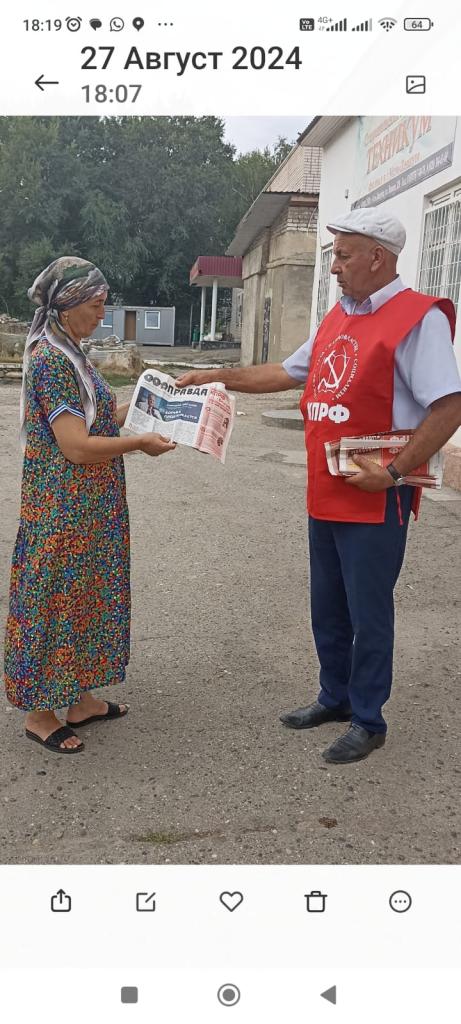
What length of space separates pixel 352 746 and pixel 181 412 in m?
1.36

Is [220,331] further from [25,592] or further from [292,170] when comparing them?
[25,592]

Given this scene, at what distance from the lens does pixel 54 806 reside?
2732 millimetres

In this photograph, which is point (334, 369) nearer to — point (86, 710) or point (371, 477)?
point (371, 477)

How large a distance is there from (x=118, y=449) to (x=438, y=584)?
297 centimetres

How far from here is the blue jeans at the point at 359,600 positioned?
9.43ft

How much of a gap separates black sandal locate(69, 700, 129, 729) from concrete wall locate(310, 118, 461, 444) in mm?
5516

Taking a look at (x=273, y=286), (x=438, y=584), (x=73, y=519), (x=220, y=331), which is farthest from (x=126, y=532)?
(x=220, y=331)

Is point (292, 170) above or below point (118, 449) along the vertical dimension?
above

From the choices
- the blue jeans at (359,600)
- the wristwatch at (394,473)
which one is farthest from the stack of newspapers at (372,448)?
the blue jeans at (359,600)

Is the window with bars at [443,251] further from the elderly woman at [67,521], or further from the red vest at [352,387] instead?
the elderly woman at [67,521]

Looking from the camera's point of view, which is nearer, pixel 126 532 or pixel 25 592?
pixel 25 592

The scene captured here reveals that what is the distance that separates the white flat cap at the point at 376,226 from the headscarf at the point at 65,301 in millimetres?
829
